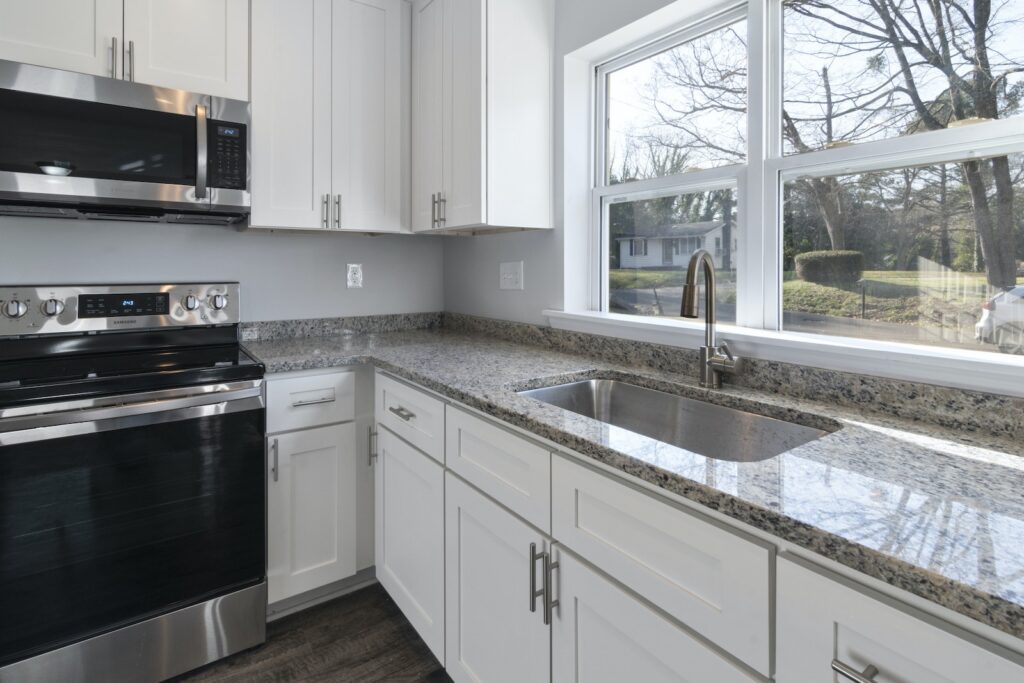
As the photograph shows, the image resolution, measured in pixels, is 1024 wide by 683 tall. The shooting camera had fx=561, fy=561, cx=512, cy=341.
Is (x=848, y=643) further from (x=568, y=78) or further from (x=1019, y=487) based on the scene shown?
(x=568, y=78)

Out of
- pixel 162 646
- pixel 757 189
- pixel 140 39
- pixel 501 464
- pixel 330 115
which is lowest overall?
pixel 162 646

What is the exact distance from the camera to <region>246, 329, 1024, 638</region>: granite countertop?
1.88 ft

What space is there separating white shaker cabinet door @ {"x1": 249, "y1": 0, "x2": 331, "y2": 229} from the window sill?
124 centimetres

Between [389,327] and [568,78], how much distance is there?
132 centimetres

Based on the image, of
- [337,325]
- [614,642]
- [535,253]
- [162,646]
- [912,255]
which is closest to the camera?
[614,642]

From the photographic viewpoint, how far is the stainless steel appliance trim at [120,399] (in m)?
1.35

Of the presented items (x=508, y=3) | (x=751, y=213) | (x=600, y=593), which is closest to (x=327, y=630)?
(x=600, y=593)

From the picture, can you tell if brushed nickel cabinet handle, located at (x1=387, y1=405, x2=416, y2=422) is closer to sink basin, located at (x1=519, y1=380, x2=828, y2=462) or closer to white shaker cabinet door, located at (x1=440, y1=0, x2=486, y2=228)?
sink basin, located at (x1=519, y1=380, x2=828, y2=462)

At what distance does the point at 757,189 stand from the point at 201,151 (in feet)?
5.60

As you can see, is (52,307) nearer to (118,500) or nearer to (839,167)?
(118,500)

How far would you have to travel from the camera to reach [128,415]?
1.48 metres

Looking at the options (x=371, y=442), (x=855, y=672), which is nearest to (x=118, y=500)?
(x=371, y=442)

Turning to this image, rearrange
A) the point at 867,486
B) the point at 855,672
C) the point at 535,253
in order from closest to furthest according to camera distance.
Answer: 1. the point at 855,672
2. the point at 867,486
3. the point at 535,253

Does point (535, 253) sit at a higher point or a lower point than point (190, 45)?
lower
